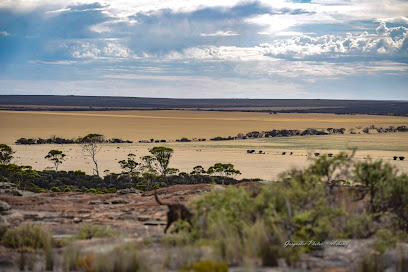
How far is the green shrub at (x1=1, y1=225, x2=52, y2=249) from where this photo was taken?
1138 cm

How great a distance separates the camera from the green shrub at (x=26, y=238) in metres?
11.4

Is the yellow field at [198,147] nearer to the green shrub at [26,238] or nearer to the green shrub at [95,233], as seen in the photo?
the green shrub at [95,233]

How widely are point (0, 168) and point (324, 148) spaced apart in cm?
4347

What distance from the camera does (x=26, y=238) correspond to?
1163cm

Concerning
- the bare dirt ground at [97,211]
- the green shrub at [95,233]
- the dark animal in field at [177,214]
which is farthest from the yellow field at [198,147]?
the green shrub at [95,233]

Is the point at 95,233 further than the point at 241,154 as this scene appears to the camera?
No

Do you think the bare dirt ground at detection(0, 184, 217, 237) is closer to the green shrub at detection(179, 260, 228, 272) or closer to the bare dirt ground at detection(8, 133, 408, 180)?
the green shrub at detection(179, 260, 228, 272)

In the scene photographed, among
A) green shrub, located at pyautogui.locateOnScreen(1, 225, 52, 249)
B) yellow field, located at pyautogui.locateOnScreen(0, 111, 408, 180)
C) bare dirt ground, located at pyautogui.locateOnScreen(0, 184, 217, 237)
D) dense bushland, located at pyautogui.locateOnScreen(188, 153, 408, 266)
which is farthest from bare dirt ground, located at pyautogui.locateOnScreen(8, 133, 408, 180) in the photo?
green shrub, located at pyautogui.locateOnScreen(1, 225, 52, 249)

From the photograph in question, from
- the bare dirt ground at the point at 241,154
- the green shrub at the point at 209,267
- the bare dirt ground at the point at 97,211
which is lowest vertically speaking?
the bare dirt ground at the point at 241,154

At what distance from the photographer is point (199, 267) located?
8.50 metres

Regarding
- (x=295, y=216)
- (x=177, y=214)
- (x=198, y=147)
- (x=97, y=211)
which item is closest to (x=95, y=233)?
(x=177, y=214)

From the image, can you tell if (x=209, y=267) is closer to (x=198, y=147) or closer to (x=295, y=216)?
(x=295, y=216)

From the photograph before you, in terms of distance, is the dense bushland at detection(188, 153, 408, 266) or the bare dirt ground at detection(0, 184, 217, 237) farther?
the bare dirt ground at detection(0, 184, 217, 237)

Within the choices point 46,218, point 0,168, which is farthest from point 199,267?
point 0,168
